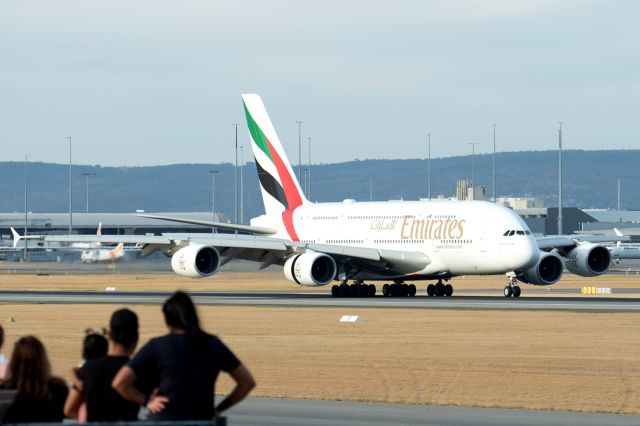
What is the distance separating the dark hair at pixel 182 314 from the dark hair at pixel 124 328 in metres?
0.43

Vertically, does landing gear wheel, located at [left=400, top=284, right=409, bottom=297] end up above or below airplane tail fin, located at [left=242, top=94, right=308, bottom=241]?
below

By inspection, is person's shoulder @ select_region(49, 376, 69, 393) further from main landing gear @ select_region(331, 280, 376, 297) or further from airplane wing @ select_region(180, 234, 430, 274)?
main landing gear @ select_region(331, 280, 376, 297)

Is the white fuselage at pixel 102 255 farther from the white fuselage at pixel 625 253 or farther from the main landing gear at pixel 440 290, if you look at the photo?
the main landing gear at pixel 440 290

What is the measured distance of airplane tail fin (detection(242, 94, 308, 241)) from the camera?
68.4 meters

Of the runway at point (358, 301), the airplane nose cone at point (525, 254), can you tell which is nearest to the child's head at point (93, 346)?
the runway at point (358, 301)

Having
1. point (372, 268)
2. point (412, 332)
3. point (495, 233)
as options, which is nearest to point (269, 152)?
point (372, 268)

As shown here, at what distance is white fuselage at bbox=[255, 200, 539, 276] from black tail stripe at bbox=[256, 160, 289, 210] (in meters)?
2.82

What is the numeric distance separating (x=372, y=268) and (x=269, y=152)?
10.1 metres

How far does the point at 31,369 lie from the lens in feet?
38.3

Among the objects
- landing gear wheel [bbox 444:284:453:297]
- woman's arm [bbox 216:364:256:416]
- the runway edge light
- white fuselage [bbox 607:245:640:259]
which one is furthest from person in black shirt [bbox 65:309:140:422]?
white fuselage [bbox 607:245:640:259]

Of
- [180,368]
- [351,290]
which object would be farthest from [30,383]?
[351,290]

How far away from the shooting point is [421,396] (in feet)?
79.4

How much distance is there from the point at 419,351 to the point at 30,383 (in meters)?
21.3

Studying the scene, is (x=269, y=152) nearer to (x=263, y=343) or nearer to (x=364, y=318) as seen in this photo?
(x=364, y=318)
